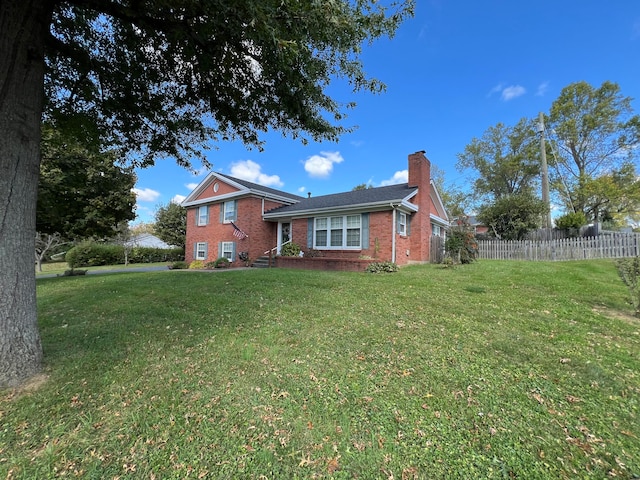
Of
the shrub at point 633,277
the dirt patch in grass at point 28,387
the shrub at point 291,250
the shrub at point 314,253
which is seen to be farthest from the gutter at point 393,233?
the dirt patch in grass at point 28,387

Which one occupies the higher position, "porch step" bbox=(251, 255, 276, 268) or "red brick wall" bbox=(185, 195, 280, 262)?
"red brick wall" bbox=(185, 195, 280, 262)

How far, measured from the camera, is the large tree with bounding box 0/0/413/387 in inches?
122

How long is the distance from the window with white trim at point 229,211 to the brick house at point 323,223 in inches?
2.5

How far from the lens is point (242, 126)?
584cm

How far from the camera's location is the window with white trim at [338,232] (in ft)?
45.6

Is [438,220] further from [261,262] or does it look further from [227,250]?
[227,250]

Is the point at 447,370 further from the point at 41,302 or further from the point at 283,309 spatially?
the point at 41,302

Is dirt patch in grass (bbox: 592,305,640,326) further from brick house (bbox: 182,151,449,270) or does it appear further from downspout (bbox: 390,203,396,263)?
downspout (bbox: 390,203,396,263)

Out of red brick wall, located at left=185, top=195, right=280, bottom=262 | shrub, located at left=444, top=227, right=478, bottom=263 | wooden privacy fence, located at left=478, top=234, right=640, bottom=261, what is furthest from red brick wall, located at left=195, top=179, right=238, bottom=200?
wooden privacy fence, located at left=478, top=234, right=640, bottom=261

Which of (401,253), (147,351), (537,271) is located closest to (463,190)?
(401,253)

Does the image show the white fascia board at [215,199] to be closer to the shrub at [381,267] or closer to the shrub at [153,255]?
the shrub at [381,267]

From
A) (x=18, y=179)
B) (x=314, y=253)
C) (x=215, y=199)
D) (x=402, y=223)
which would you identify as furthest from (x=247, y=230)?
(x=18, y=179)

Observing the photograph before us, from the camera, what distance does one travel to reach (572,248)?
43.3ft

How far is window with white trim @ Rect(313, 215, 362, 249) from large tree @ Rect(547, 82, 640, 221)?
2258cm
